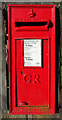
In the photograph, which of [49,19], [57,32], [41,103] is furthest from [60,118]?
[49,19]

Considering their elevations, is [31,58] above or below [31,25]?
below

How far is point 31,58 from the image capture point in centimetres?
212

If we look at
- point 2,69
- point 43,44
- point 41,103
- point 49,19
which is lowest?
point 41,103

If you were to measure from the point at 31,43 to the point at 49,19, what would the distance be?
16.9 inches

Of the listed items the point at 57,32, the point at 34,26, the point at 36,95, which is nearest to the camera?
the point at 34,26

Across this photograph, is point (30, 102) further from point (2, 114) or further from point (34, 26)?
point (34, 26)

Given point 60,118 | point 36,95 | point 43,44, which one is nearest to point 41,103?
point 36,95

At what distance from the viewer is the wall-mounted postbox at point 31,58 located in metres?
2.06

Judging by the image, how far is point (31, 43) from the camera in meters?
2.10

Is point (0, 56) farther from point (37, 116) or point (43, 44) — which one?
point (37, 116)

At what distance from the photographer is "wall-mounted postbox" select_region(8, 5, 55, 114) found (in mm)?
2061

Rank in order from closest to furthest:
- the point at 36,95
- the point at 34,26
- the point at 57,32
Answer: the point at 34,26, the point at 36,95, the point at 57,32

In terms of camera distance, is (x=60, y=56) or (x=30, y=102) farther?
(x=60, y=56)

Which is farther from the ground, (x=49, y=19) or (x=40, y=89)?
(x=49, y=19)
